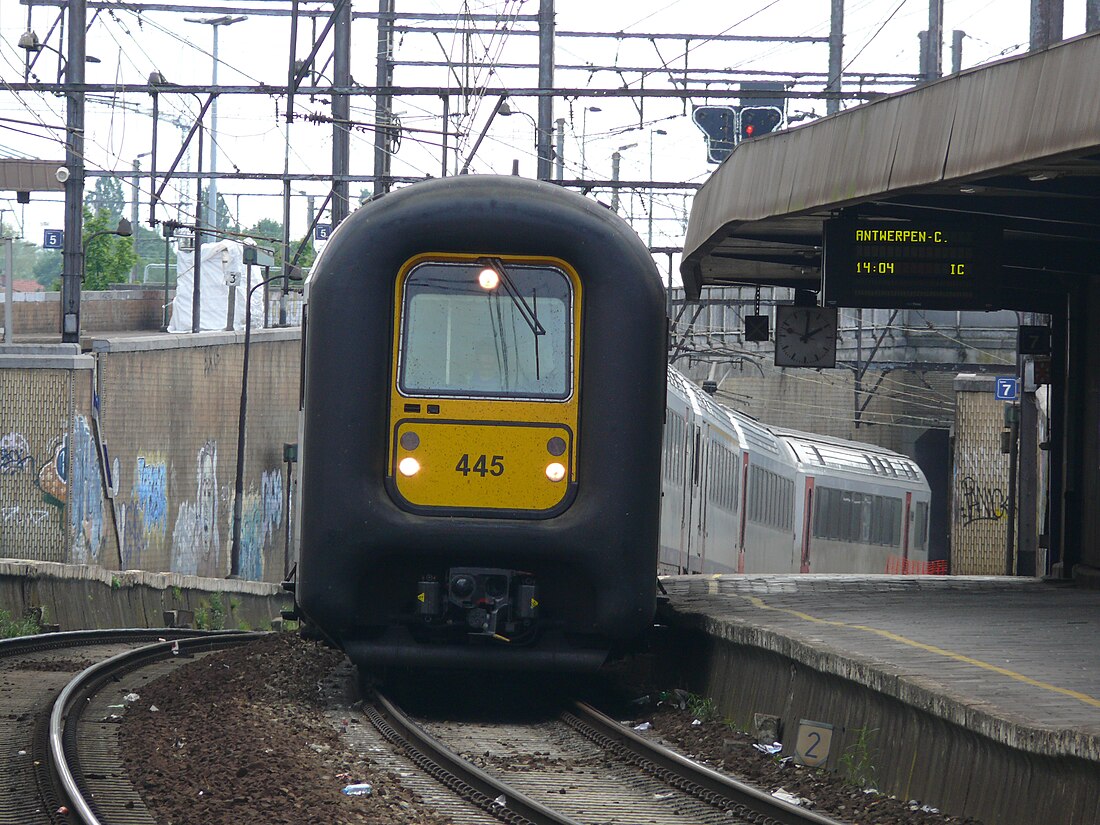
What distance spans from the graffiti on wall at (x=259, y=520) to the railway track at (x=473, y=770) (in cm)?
2306

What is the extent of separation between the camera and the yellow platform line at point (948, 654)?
7.67 meters

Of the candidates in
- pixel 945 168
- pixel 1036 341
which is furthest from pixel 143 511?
pixel 945 168

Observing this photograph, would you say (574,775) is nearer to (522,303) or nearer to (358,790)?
(358,790)

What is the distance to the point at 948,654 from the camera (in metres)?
9.05

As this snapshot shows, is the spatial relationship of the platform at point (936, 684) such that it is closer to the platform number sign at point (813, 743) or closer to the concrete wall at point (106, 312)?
the platform number sign at point (813, 743)

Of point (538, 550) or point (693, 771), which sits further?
point (538, 550)

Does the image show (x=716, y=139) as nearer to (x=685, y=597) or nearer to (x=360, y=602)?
(x=685, y=597)

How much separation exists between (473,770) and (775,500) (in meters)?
18.5

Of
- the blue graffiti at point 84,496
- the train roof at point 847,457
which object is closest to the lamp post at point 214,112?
the blue graffiti at point 84,496

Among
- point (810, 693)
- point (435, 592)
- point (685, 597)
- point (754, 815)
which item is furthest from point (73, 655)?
point (754, 815)

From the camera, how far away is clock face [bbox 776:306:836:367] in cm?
1673

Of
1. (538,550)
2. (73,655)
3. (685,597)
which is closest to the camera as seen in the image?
(538,550)

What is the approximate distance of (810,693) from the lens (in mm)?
8805

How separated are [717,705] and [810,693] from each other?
1.50m
